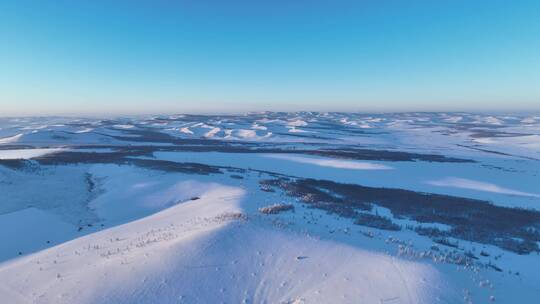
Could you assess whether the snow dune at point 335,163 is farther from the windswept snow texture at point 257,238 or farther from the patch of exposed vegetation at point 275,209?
the patch of exposed vegetation at point 275,209

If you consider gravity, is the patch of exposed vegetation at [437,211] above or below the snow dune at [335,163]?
above

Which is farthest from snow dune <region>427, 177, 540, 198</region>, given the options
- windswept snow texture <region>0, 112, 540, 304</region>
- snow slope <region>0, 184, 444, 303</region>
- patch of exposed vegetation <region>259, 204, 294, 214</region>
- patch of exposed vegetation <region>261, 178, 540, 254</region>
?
snow slope <region>0, 184, 444, 303</region>

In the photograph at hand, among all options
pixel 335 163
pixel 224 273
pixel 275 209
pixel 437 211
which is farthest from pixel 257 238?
pixel 335 163

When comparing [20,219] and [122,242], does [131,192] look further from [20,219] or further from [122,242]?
[122,242]

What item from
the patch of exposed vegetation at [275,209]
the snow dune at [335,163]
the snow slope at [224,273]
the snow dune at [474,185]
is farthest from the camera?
the snow dune at [335,163]

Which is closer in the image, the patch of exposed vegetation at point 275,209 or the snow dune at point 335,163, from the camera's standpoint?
the patch of exposed vegetation at point 275,209

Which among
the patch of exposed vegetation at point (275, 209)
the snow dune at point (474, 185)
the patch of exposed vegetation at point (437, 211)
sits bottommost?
the snow dune at point (474, 185)

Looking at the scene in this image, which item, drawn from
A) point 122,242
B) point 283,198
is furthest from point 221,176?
point 122,242

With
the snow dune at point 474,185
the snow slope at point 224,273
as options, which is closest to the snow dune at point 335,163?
the snow dune at point 474,185

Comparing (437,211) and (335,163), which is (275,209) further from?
(335,163)

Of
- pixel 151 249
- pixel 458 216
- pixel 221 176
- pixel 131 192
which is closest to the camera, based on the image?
pixel 151 249
